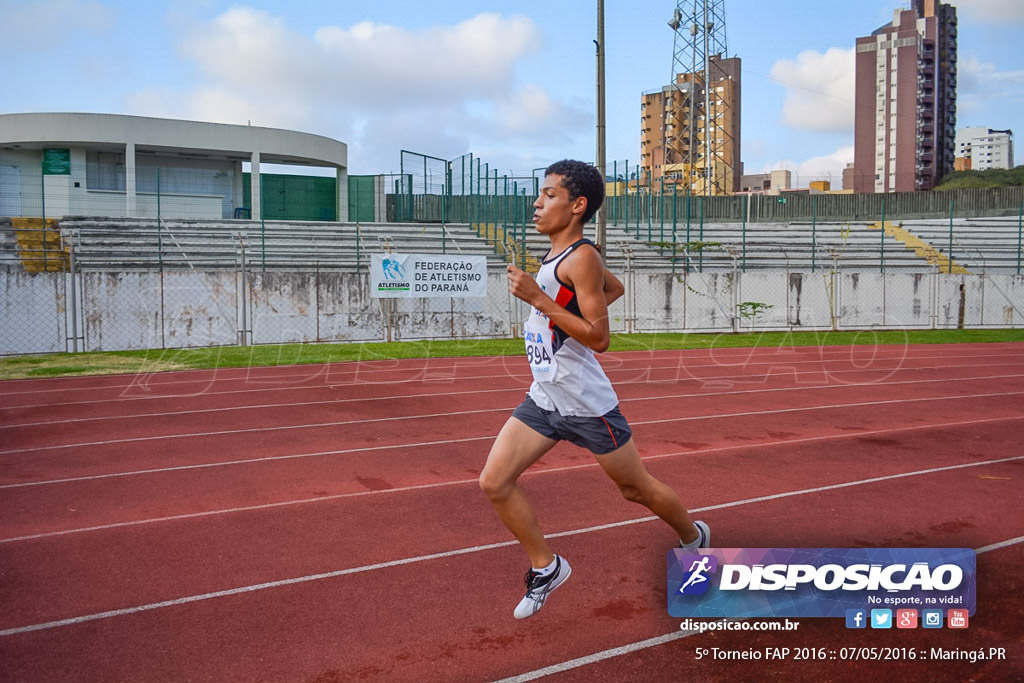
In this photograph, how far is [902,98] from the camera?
88.4 metres

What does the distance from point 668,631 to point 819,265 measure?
80.9 ft

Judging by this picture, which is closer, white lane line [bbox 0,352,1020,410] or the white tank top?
the white tank top

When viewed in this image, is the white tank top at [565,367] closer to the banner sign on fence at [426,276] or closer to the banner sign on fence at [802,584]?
the banner sign on fence at [802,584]

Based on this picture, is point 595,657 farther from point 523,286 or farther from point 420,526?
point 420,526

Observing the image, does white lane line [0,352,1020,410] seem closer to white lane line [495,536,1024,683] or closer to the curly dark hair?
the curly dark hair

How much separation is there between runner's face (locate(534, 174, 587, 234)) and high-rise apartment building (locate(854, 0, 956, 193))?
91498 mm

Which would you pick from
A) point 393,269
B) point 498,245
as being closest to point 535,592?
point 393,269

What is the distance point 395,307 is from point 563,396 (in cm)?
1681

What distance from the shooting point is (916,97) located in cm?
8769

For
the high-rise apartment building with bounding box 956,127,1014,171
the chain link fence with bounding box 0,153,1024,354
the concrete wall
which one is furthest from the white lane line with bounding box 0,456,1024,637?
the high-rise apartment building with bounding box 956,127,1014,171

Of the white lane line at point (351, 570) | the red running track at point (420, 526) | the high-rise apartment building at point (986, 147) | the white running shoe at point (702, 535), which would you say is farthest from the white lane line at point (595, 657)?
the high-rise apartment building at point (986, 147)

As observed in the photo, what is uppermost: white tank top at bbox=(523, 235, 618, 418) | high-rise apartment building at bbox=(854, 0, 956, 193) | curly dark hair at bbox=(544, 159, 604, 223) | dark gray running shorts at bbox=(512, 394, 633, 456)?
high-rise apartment building at bbox=(854, 0, 956, 193)

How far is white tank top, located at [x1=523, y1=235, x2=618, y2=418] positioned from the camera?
3660 mm

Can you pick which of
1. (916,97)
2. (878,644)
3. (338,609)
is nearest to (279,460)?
(338,609)
